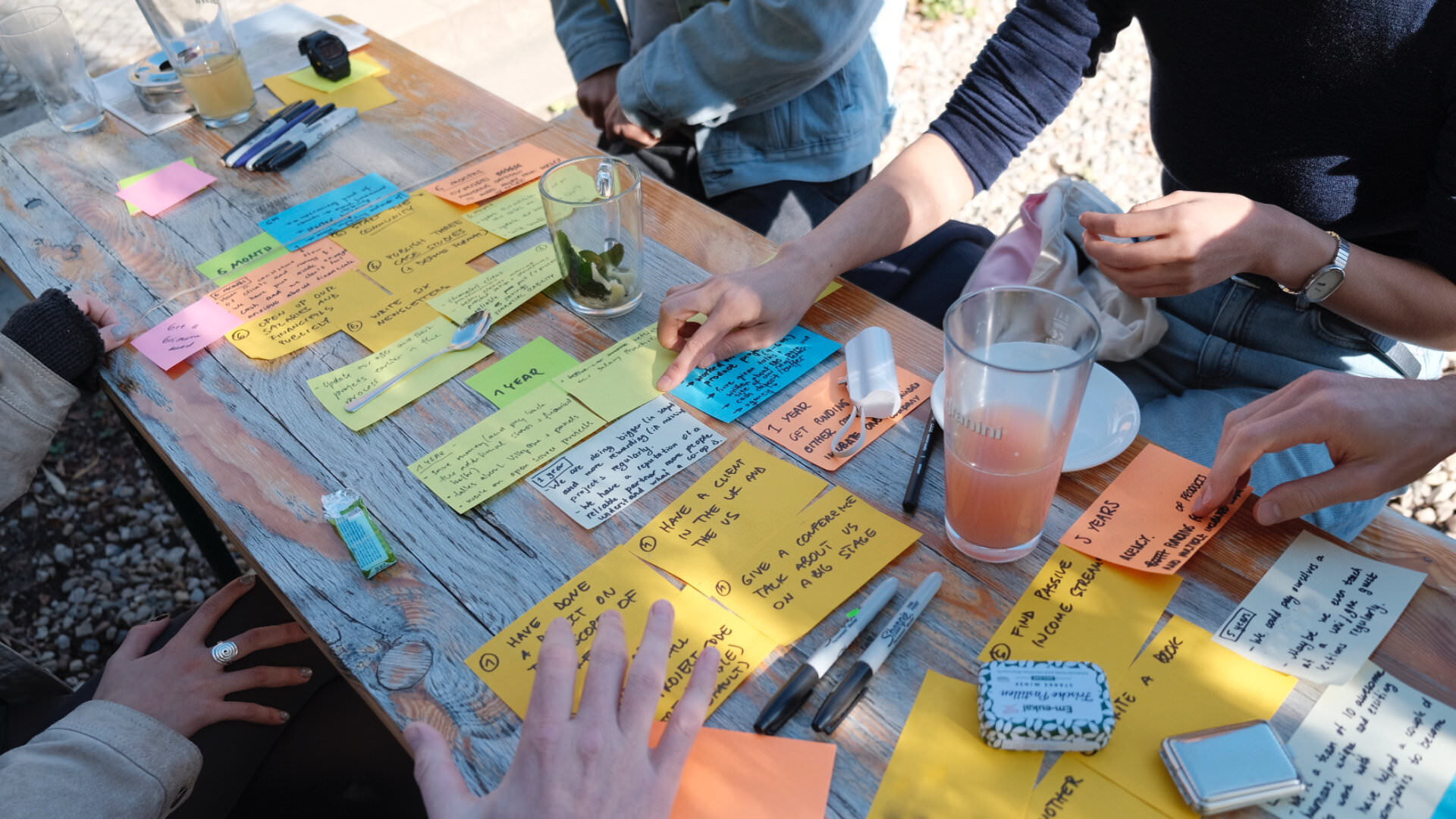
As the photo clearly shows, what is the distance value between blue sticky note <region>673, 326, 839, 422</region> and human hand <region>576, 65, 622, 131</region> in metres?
1.14

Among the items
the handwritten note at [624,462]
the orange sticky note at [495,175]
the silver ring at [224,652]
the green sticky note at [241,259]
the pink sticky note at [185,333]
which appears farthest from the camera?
the orange sticky note at [495,175]

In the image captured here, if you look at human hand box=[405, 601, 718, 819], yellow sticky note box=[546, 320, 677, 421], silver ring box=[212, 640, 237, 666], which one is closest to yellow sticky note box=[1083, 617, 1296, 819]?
human hand box=[405, 601, 718, 819]

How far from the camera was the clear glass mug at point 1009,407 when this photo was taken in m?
0.85

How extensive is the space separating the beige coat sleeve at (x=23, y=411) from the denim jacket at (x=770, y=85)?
1.13 metres

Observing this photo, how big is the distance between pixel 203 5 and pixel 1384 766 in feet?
6.93

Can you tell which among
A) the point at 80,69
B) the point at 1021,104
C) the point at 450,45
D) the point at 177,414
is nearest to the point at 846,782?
the point at 177,414

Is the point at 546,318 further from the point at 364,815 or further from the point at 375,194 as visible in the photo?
the point at 364,815

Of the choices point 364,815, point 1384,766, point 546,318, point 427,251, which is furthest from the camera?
point 427,251

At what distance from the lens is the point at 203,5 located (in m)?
1.78

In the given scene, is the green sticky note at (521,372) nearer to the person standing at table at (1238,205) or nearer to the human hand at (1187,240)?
the person standing at table at (1238,205)

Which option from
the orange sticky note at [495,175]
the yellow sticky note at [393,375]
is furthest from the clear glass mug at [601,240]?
the orange sticky note at [495,175]

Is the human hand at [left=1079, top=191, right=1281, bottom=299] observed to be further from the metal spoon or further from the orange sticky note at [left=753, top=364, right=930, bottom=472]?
the metal spoon

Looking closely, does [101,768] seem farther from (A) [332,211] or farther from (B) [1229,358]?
(B) [1229,358]

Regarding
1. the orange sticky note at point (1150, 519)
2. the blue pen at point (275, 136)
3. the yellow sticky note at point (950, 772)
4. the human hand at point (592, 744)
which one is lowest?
the orange sticky note at point (1150, 519)
